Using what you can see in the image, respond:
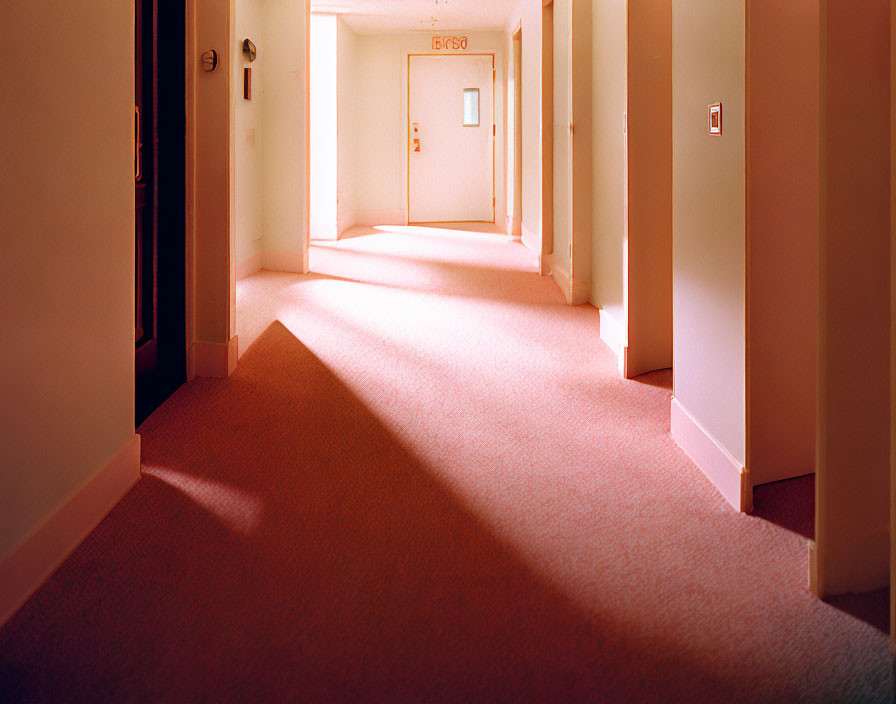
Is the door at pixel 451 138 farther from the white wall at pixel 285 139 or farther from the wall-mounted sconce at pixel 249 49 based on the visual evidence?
the wall-mounted sconce at pixel 249 49

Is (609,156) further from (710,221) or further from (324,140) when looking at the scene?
(324,140)

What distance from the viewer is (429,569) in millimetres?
2395

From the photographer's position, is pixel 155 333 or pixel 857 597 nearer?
pixel 857 597

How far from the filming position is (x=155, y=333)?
167 inches

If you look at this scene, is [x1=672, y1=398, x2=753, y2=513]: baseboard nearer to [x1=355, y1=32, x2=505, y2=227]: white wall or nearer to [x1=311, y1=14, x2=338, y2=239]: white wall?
[x1=311, y1=14, x2=338, y2=239]: white wall

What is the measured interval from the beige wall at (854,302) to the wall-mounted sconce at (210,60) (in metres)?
3.15

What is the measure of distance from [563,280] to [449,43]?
22.3 feet

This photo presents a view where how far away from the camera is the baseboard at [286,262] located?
809 cm

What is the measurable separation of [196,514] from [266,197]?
5.88m

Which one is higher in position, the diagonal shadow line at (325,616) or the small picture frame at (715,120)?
the small picture frame at (715,120)

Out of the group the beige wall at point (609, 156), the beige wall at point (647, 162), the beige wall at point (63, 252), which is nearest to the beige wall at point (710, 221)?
the beige wall at point (647, 162)

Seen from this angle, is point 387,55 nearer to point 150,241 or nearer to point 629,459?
point 150,241

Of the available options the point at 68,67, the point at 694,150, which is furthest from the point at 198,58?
the point at 694,150

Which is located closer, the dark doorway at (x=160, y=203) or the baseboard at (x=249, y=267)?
the dark doorway at (x=160, y=203)
